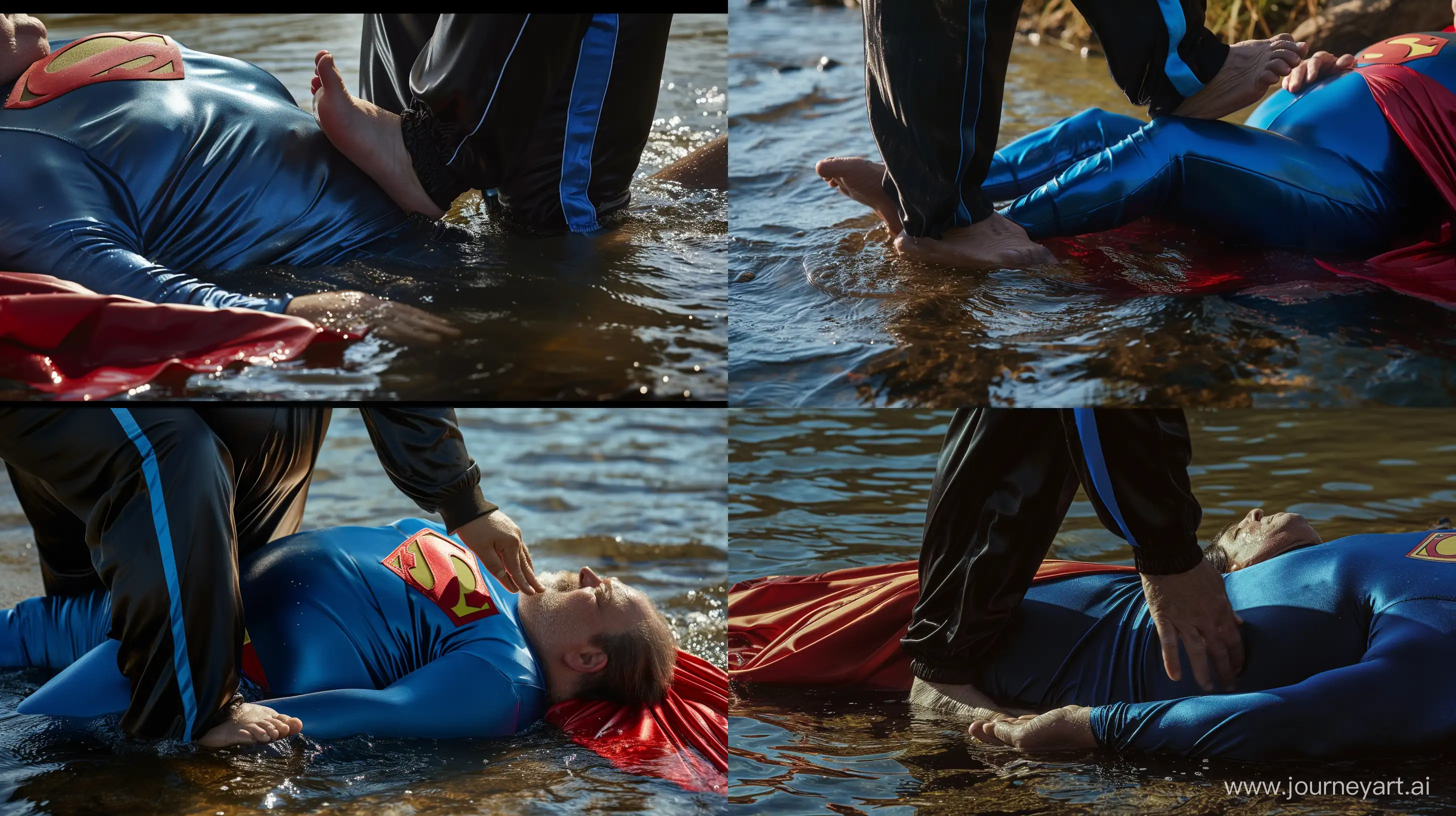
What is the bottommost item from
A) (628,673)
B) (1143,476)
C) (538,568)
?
(538,568)

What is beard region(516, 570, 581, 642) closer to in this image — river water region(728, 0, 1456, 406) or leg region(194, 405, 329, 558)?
leg region(194, 405, 329, 558)

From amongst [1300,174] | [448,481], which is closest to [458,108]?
[448,481]

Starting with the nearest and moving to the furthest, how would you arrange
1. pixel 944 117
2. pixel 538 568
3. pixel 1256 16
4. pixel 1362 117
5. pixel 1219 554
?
pixel 944 117, pixel 1219 554, pixel 1362 117, pixel 538 568, pixel 1256 16

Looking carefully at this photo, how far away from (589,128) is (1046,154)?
931 millimetres

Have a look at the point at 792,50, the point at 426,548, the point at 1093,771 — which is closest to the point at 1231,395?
the point at 1093,771

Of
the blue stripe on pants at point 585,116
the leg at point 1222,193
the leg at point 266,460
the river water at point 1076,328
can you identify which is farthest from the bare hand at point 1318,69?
the leg at point 266,460

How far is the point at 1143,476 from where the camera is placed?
71.2 inches

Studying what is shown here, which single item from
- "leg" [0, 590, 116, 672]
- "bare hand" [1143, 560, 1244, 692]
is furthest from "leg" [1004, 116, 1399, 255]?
"leg" [0, 590, 116, 672]

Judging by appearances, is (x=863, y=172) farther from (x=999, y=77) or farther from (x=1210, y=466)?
(x=1210, y=466)

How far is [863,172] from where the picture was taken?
2.25 metres

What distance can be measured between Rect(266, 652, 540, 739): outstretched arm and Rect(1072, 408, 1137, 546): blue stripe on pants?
3.64 feet

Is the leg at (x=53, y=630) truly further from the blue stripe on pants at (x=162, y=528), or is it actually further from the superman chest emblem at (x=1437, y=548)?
the superman chest emblem at (x=1437, y=548)

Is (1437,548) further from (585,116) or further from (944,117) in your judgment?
(585,116)

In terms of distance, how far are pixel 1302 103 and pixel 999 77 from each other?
27.8 inches
